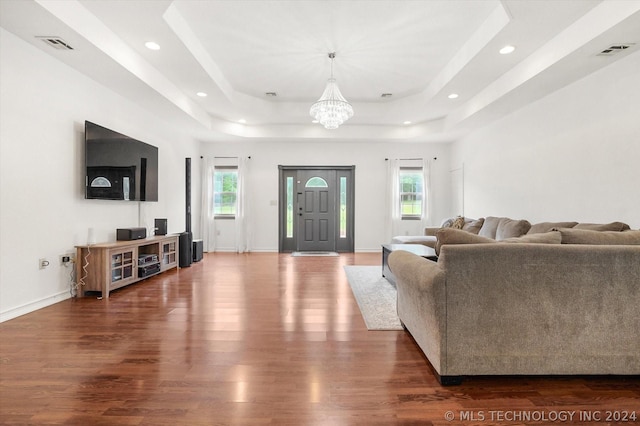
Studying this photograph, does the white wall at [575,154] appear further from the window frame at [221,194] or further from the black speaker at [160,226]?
the black speaker at [160,226]

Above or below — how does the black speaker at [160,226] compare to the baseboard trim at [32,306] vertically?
above

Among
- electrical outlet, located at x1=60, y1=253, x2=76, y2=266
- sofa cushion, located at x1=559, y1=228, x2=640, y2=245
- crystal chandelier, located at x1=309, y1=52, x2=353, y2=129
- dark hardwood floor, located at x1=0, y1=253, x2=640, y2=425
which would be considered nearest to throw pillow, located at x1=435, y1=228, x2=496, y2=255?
sofa cushion, located at x1=559, y1=228, x2=640, y2=245

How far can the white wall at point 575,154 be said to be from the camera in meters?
3.32

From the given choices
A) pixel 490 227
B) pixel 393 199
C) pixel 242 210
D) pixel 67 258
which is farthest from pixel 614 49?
pixel 242 210

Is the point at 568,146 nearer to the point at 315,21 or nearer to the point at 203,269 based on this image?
the point at 315,21

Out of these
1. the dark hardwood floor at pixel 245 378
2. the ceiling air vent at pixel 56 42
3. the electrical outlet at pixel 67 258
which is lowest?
the dark hardwood floor at pixel 245 378

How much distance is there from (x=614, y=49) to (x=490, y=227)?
2526 millimetres

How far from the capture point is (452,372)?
5.89 ft

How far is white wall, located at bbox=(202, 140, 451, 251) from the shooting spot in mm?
7863

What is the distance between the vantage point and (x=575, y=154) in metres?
3.97

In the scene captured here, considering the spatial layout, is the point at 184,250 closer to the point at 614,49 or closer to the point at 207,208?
the point at 207,208

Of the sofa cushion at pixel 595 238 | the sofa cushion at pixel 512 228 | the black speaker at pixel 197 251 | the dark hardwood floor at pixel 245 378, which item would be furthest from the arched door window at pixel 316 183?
the sofa cushion at pixel 595 238

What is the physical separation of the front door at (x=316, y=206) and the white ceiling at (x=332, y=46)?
7.78ft

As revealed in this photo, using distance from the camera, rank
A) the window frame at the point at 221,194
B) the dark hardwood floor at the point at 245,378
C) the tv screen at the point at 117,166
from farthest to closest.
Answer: the window frame at the point at 221,194 < the tv screen at the point at 117,166 < the dark hardwood floor at the point at 245,378
